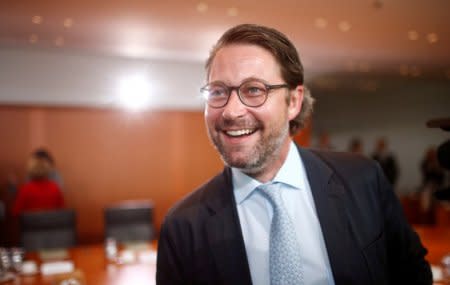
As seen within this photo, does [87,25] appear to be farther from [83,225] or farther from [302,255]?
[302,255]

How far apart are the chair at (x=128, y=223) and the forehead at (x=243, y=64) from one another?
3.34 m

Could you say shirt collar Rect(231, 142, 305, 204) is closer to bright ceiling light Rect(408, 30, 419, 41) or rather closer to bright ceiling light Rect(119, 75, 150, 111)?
bright ceiling light Rect(408, 30, 419, 41)

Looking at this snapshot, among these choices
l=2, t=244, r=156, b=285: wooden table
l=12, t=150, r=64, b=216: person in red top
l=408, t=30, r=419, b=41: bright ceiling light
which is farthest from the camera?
l=408, t=30, r=419, b=41: bright ceiling light

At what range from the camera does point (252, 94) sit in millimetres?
1211

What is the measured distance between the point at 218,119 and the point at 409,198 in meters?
8.02

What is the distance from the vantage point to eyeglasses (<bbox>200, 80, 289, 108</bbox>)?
121cm

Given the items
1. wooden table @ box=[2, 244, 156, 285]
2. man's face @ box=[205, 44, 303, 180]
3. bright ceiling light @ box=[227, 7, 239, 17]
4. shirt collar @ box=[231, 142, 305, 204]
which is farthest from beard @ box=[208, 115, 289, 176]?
bright ceiling light @ box=[227, 7, 239, 17]

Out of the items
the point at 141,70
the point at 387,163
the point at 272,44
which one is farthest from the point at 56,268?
the point at 387,163

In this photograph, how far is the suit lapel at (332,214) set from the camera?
4.13 ft

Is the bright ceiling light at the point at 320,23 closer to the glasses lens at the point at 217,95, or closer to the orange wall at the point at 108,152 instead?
the orange wall at the point at 108,152

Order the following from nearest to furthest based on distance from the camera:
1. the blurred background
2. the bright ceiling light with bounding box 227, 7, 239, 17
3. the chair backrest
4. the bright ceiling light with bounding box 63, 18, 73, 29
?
1. the chair backrest
2. the bright ceiling light with bounding box 227, 7, 239, 17
3. the blurred background
4. the bright ceiling light with bounding box 63, 18, 73, 29

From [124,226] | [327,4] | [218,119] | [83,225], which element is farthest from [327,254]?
[83,225]

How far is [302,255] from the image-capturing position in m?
1.29

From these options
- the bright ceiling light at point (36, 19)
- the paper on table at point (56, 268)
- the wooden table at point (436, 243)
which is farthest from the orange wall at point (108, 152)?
the wooden table at point (436, 243)
